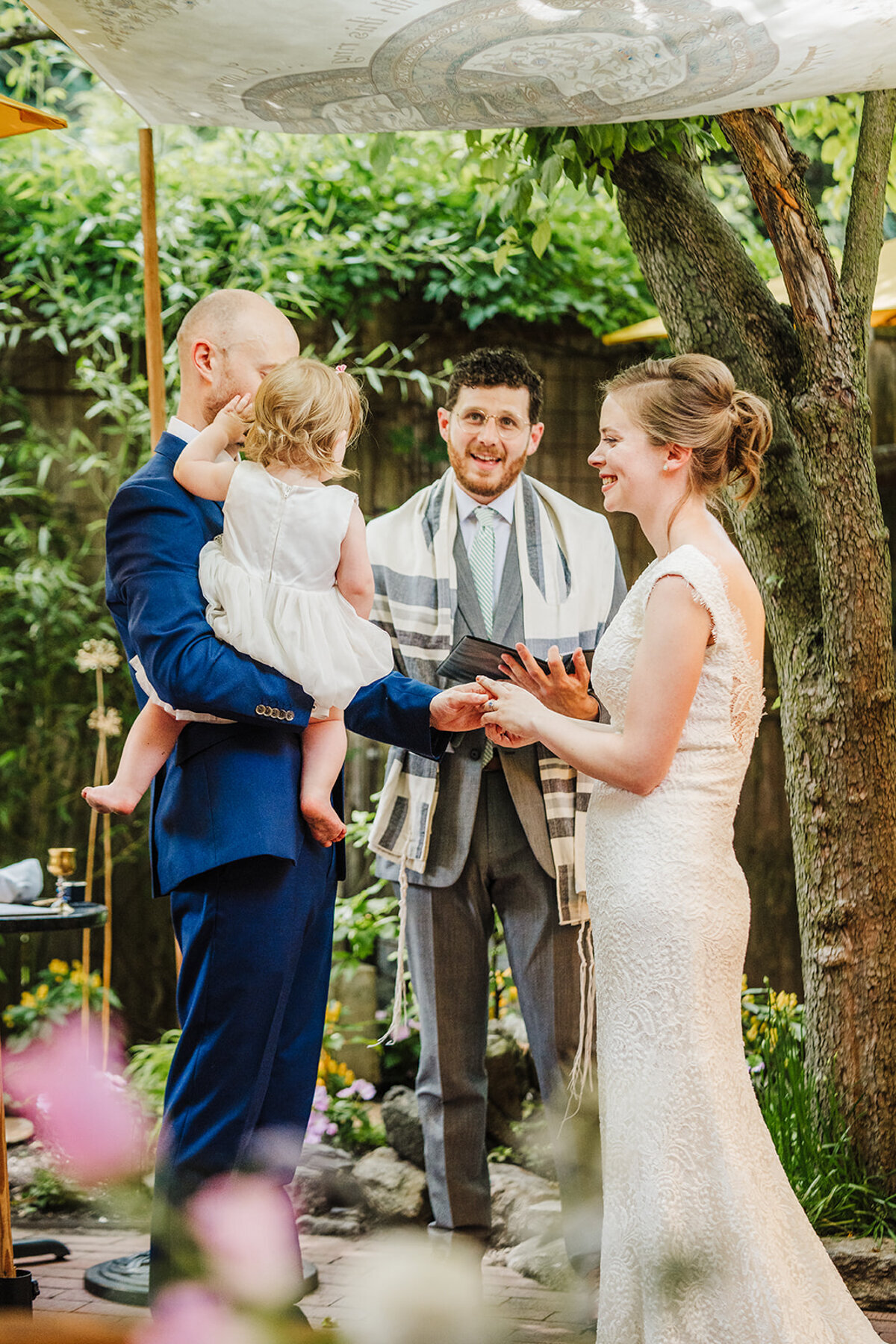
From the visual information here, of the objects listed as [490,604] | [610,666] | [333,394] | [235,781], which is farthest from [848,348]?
[235,781]

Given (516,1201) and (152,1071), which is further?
(152,1071)

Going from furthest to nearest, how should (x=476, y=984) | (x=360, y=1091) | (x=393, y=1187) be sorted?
1. (x=360, y=1091)
2. (x=393, y=1187)
3. (x=476, y=984)

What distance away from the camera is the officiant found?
2.66 m

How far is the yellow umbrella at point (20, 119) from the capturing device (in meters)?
2.12

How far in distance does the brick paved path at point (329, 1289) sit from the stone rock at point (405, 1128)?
0.35 meters

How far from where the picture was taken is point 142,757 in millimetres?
1978

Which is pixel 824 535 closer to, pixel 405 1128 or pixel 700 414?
pixel 700 414

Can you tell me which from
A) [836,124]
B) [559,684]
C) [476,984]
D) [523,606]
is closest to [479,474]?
[523,606]

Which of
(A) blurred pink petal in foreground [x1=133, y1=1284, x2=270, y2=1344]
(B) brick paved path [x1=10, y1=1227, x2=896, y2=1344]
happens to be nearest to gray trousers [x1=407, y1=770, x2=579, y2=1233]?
(B) brick paved path [x1=10, y1=1227, x2=896, y2=1344]

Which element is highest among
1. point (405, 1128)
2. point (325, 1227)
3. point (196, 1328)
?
point (196, 1328)

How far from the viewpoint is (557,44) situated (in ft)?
5.87

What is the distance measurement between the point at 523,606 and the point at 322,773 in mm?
964

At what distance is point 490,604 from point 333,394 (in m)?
1.03

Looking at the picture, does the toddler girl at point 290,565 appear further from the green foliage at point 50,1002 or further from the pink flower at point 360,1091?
the green foliage at point 50,1002
